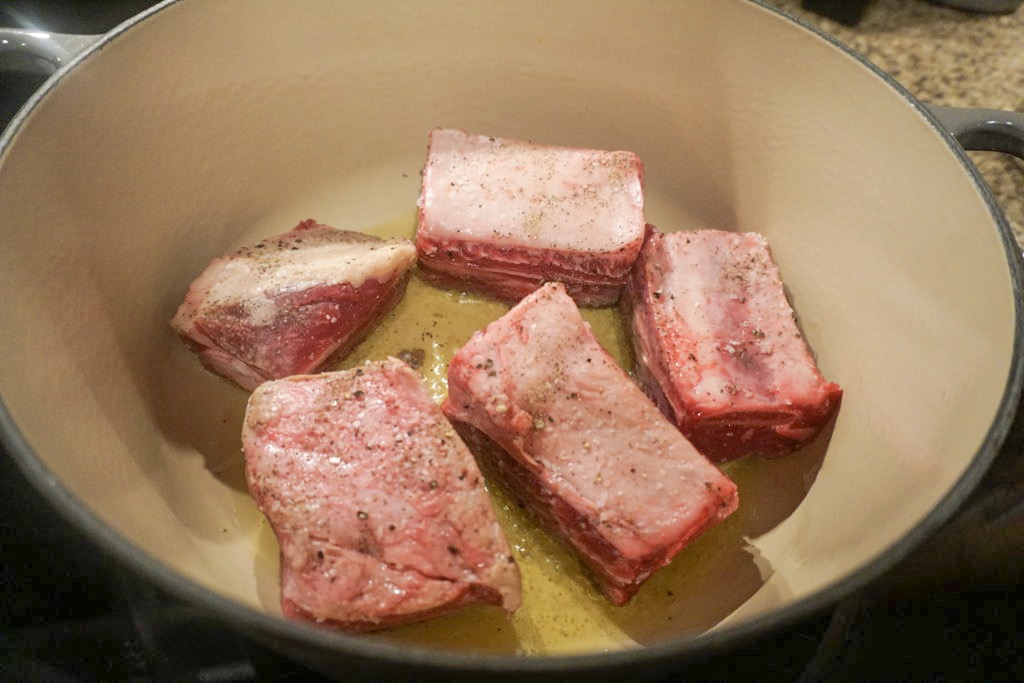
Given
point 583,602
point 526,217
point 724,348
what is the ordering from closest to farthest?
point 583,602
point 724,348
point 526,217

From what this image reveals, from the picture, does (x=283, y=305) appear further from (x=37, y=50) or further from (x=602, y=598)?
(x=602, y=598)

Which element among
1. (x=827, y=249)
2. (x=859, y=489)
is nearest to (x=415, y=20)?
(x=827, y=249)

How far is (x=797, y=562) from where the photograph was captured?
145 centimetres

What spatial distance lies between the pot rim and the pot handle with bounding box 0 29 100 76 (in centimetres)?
80

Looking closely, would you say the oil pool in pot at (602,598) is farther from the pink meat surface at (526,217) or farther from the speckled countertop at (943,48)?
the speckled countertop at (943,48)

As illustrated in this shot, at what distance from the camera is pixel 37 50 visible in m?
1.49

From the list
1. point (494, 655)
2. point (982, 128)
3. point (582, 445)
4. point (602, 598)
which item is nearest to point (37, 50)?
point (582, 445)

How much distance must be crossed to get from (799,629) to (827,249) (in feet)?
2.92

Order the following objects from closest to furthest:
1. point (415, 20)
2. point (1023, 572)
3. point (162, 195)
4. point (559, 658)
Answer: point (559, 658), point (1023, 572), point (162, 195), point (415, 20)

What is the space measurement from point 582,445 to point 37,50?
1.37 metres

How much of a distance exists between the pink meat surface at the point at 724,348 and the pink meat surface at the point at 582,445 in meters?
0.12

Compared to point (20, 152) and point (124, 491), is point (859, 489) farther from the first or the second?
point (20, 152)

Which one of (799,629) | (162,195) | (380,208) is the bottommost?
(799,629)

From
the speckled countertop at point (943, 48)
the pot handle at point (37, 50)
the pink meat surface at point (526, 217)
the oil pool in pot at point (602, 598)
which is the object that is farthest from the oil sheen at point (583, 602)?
the speckled countertop at point (943, 48)
